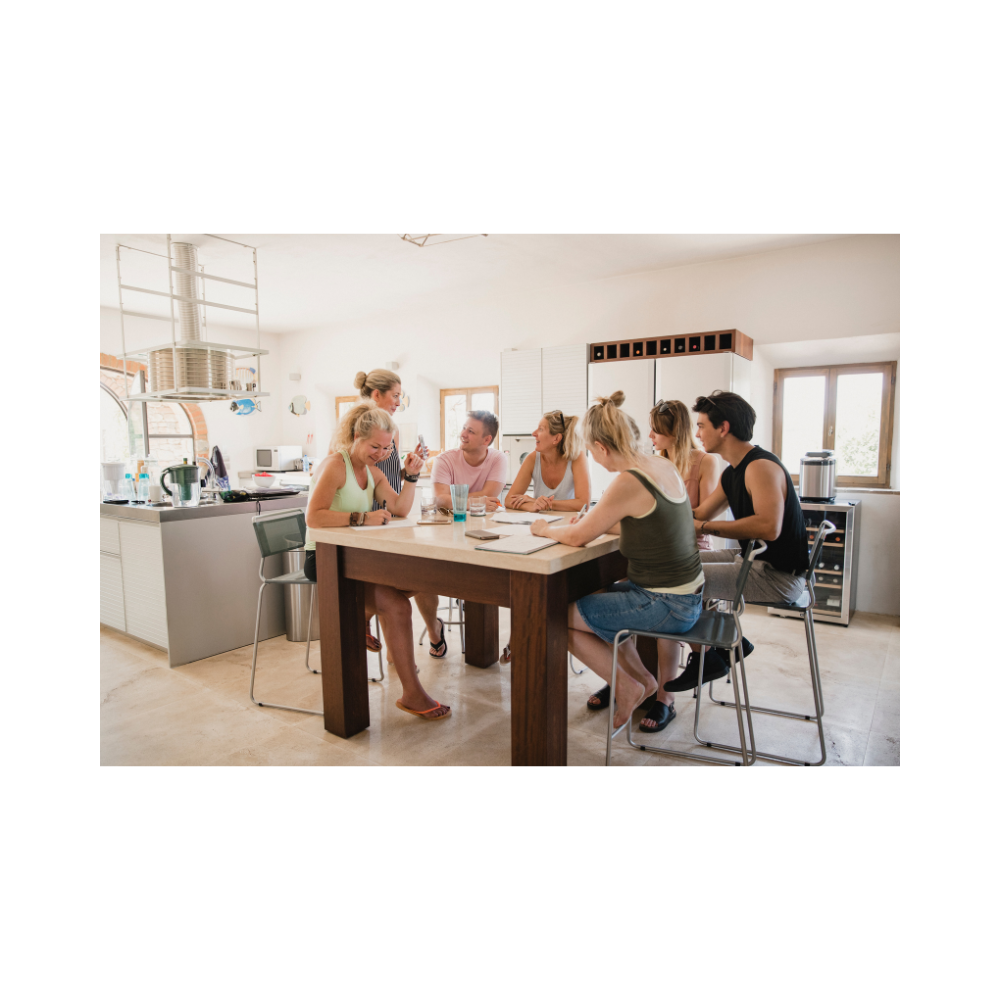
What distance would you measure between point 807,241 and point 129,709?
515cm

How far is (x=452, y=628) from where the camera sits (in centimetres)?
430

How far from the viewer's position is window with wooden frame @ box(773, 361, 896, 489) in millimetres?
4809

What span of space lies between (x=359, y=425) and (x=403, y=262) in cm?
310

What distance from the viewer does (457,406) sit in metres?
7.53

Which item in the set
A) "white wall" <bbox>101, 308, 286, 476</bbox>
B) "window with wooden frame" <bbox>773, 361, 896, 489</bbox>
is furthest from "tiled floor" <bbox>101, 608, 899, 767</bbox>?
"white wall" <bbox>101, 308, 286, 476</bbox>

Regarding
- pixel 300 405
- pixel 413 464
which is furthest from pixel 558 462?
pixel 300 405

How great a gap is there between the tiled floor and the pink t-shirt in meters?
1.03

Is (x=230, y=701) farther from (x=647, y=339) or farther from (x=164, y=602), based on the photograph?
(x=647, y=339)

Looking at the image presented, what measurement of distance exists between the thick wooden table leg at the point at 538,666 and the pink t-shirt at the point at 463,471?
1390mm

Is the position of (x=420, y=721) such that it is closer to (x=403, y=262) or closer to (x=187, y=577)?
(x=187, y=577)

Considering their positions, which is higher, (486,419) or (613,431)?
(486,419)

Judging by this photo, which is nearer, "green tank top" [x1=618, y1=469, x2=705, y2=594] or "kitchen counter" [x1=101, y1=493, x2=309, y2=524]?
"green tank top" [x1=618, y1=469, x2=705, y2=594]

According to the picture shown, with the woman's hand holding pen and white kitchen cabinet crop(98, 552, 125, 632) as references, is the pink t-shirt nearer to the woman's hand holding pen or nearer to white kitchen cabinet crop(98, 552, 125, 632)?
the woman's hand holding pen
